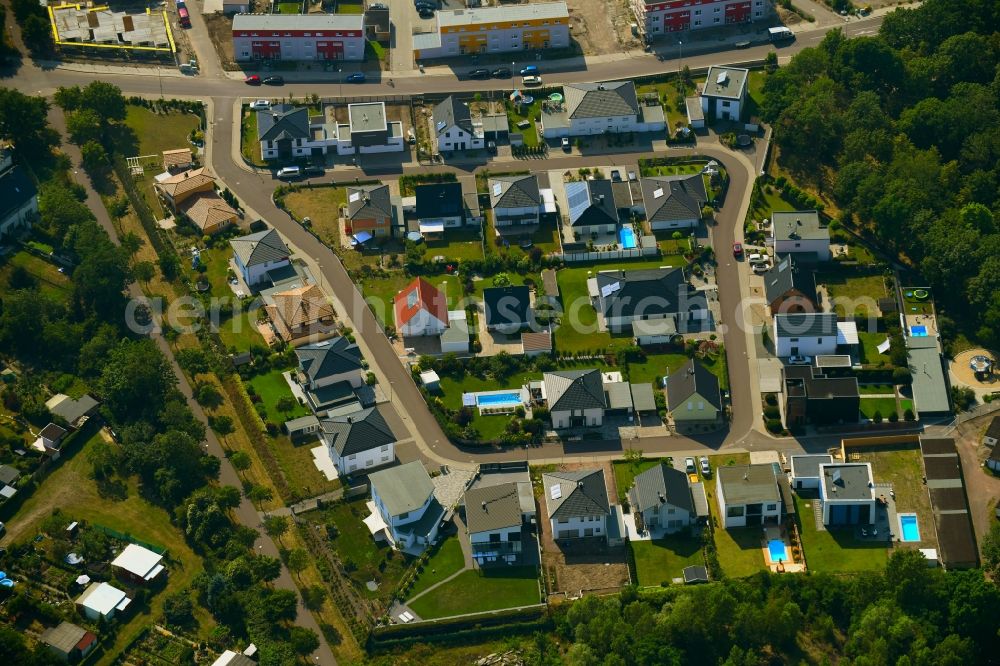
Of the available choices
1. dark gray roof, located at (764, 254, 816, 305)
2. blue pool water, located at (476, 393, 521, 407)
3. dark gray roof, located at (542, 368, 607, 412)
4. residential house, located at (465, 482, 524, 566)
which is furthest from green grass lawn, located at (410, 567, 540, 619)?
dark gray roof, located at (764, 254, 816, 305)

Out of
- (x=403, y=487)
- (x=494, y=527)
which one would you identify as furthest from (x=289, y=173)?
(x=494, y=527)

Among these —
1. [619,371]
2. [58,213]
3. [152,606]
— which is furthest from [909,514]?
[58,213]

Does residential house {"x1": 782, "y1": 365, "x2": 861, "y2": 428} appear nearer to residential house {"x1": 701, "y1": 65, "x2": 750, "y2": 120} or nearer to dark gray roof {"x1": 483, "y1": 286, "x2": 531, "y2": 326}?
dark gray roof {"x1": 483, "y1": 286, "x2": 531, "y2": 326}

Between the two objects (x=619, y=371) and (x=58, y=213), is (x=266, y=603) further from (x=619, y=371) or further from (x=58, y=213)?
(x=58, y=213)

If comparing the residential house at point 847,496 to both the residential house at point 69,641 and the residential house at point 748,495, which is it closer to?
the residential house at point 748,495

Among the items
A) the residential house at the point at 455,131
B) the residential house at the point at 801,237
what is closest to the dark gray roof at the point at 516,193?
the residential house at the point at 455,131

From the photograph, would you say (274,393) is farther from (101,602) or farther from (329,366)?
(101,602)
